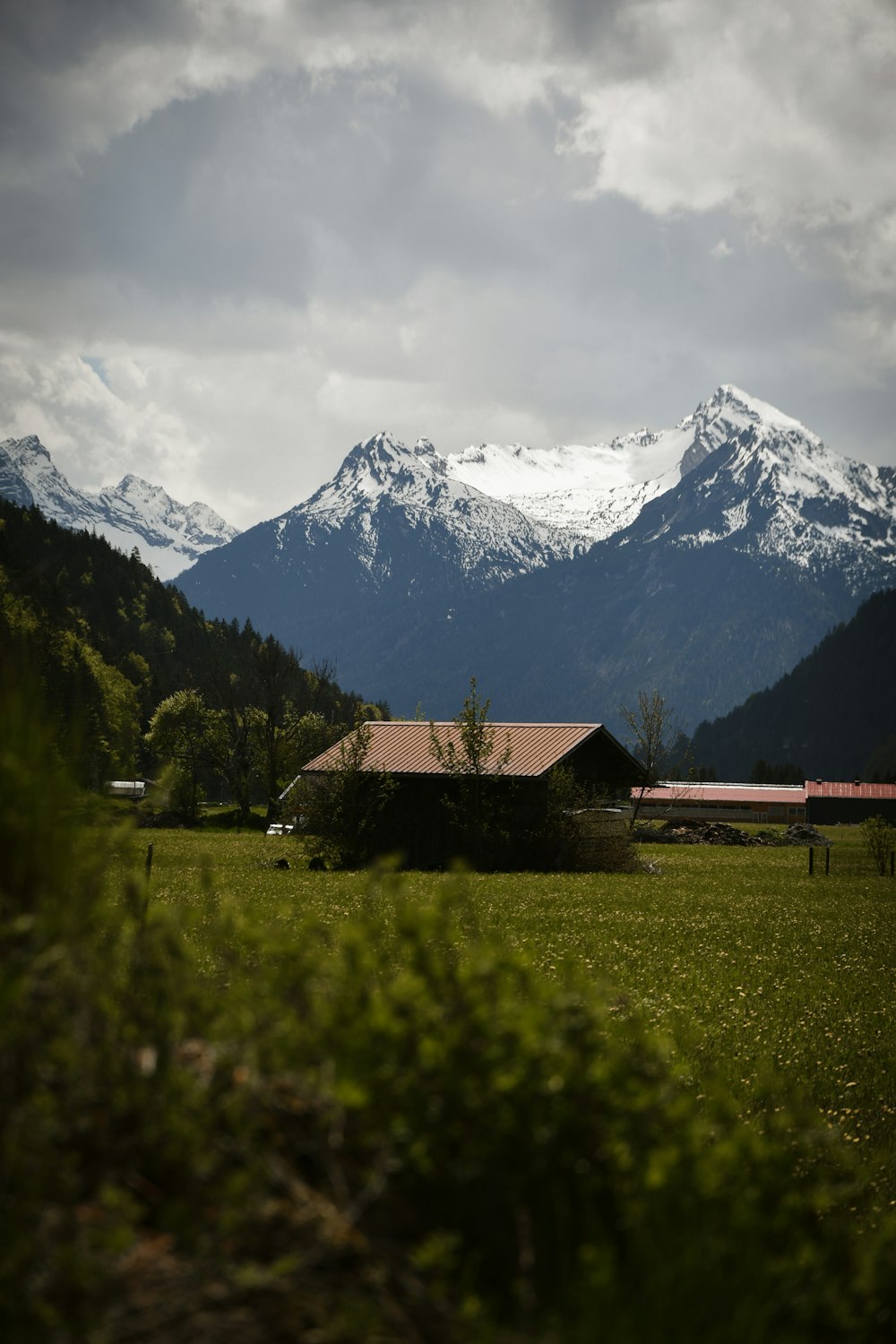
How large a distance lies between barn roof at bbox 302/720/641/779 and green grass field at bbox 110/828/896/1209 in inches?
222

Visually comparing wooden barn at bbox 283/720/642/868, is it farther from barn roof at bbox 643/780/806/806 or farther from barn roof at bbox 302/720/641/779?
barn roof at bbox 643/780/806/806

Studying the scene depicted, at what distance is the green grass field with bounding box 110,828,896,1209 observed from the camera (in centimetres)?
823

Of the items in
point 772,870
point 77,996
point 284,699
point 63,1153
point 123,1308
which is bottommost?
point 772,870

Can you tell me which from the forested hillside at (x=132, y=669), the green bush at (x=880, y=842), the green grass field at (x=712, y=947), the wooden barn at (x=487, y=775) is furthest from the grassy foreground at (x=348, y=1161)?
the green bush at (x=880, y=842)

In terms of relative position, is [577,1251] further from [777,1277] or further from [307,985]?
[307,985]

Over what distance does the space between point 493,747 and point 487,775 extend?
3606mm

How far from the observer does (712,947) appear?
58.0ft

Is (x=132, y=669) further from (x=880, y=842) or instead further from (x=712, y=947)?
(x=712, y=947)

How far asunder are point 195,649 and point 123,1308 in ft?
519

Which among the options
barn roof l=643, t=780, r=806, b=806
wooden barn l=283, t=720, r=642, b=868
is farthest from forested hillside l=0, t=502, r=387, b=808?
barn roof l=643, t=780, r=806, b=806

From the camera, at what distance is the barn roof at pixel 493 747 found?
129 feet

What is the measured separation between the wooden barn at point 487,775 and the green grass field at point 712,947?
4539mm

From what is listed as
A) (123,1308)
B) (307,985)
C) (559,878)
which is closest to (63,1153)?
(123,1308)

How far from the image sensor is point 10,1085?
3.13 m
